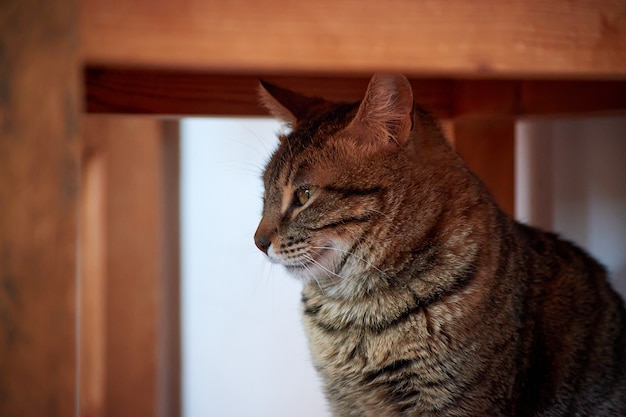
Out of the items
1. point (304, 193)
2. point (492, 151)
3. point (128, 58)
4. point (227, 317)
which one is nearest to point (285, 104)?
point (304, 193)

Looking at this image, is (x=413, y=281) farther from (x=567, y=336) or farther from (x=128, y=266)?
(x=128, y=266)

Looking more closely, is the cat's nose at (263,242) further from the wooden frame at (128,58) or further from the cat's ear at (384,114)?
the wooden frame at (128,58)

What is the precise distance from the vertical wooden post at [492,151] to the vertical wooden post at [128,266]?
680 millimetres

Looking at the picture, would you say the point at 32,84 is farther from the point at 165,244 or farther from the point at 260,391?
the point at 260,391

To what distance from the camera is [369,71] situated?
27.9 inches

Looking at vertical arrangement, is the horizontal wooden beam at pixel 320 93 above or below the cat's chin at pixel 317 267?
above

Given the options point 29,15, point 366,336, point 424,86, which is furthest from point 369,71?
point 424,86

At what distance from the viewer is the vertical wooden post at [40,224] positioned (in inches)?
25.4

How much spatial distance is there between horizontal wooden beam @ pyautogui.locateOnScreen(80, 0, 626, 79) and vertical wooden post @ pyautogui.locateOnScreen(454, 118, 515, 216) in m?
0.76

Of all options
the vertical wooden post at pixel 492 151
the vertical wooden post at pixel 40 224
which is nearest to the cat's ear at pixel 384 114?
the vertical wooden post at pixel 40 224

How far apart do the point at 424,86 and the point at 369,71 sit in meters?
0.75

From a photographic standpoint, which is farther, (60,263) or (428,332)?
(428,332)

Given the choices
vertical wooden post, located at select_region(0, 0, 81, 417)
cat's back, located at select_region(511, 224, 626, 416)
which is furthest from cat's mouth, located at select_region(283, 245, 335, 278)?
vertical wooden post, located at select_region(0, 0, 81, 417)

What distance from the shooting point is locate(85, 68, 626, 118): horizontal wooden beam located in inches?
47.5
